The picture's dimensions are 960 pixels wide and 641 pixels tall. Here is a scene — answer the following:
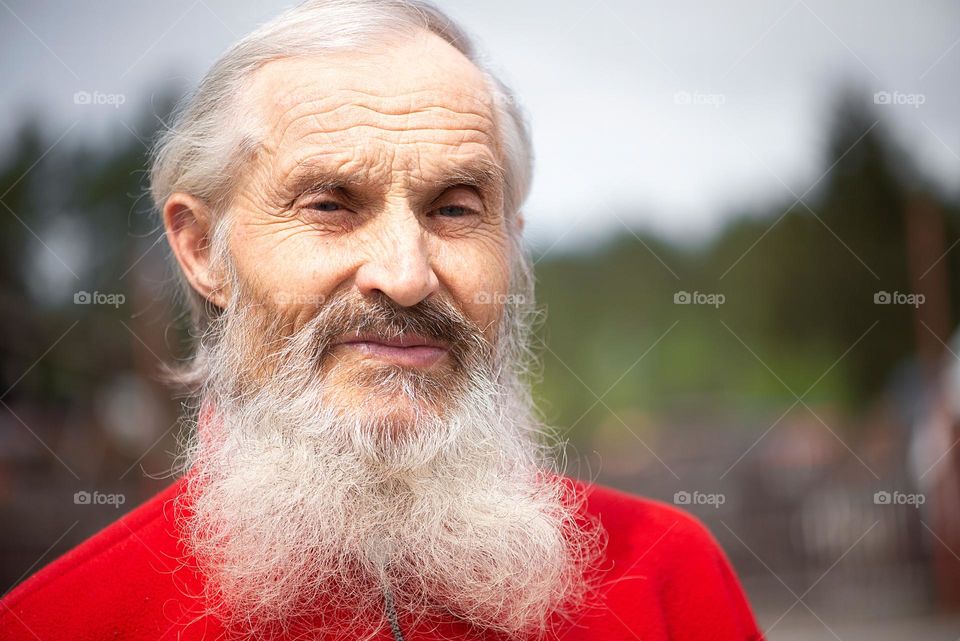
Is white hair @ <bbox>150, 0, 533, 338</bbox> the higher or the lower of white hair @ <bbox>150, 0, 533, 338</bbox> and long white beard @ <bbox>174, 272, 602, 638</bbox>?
the higher

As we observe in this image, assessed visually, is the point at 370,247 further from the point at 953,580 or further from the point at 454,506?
the point at 953,580

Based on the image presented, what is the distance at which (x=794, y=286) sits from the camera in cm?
A: 1362

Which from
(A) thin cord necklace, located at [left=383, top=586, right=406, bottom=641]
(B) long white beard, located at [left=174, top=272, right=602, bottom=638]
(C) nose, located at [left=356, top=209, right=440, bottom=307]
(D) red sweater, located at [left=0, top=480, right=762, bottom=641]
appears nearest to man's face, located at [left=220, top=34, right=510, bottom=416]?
(C) nose, located at [left=356, top=209, right=440, bottom=307]

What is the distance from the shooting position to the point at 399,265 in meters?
1.75

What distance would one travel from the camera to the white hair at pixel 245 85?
198cm

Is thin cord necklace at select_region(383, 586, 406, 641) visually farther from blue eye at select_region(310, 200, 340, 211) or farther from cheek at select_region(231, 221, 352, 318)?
blue eye at select_region(310, 200, 340, 211)

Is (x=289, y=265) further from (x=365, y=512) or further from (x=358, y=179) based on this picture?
(x=365, y=512)

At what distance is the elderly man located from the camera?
A: 71.1 inches

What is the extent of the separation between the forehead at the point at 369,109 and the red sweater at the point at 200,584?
1.04 meters

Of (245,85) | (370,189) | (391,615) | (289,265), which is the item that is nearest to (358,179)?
(370,189)

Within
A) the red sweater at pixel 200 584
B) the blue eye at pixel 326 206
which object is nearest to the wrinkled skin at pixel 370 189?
the blue eye at pixel 326 206

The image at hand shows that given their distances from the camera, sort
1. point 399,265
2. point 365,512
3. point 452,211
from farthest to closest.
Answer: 1. point 452,211
2. point 365,512
3. point 399,265

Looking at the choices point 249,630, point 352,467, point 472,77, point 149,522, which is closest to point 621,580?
point 352,467

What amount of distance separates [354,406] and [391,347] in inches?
6.5
